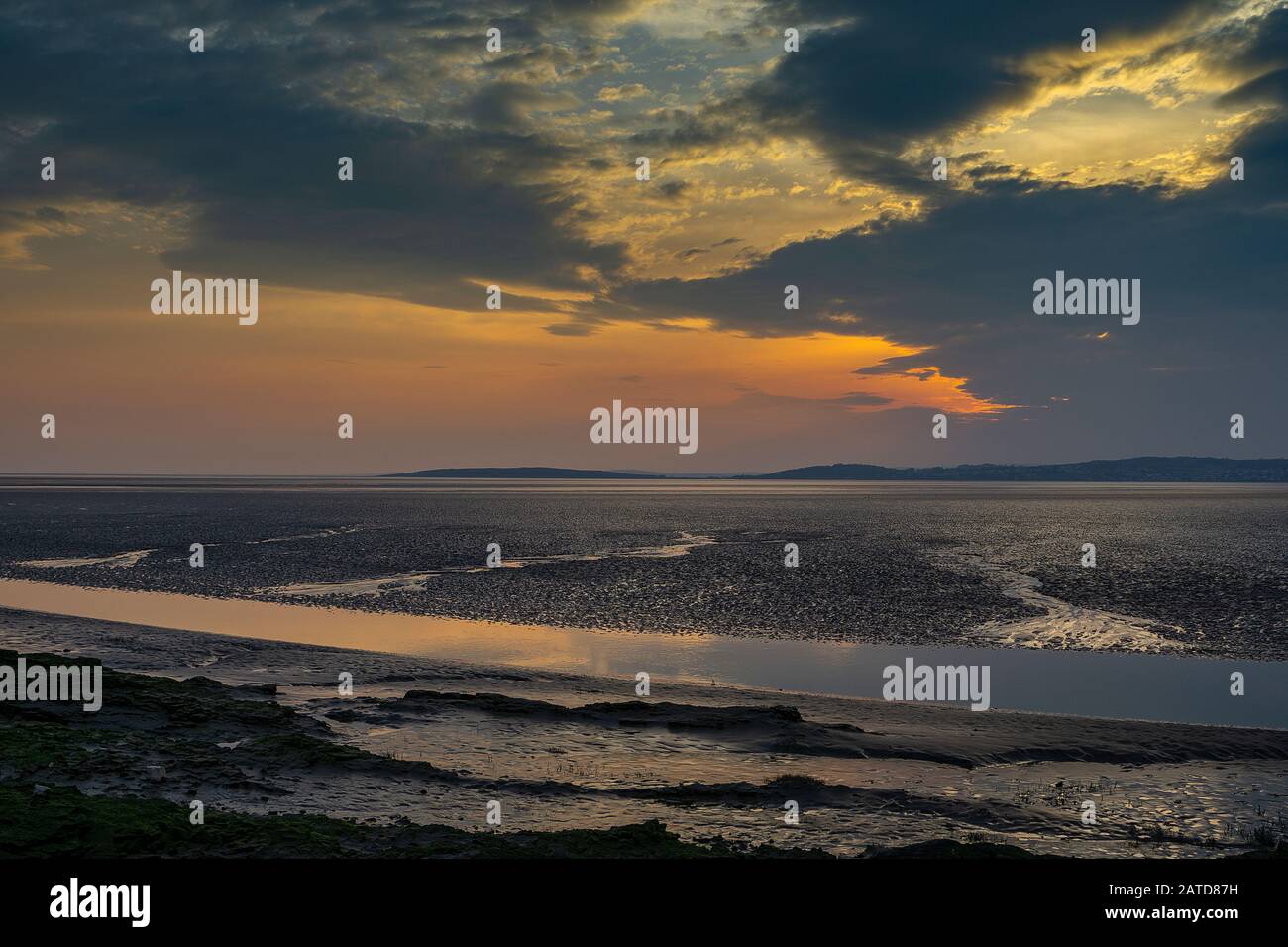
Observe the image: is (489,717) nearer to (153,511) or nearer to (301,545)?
Result: (301,545)

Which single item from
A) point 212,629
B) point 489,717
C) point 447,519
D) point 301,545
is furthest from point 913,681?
point 447,519

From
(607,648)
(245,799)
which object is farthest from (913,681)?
(245,799)

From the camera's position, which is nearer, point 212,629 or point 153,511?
point 212,629

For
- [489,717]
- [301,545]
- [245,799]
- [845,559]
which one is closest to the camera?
[245,799]

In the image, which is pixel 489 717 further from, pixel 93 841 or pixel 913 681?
pixel 913 681
